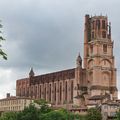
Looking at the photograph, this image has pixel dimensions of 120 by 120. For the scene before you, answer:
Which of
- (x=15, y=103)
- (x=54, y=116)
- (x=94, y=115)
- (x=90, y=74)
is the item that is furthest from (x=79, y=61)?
(x=94, y=115)

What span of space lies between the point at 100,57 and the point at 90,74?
5.02m

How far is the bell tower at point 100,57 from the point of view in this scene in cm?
12525

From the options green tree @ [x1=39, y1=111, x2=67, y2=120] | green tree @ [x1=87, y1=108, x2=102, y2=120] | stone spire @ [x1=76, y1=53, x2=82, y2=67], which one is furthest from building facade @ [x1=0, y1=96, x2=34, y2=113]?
green tree @ [x1=87, y1=108, x2=102, y2=120]

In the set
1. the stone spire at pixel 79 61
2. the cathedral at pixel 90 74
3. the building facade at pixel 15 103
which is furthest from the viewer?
the building facade at pixel 15 103

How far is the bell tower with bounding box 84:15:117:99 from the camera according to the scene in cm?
12525

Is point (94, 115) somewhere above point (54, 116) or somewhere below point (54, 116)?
above

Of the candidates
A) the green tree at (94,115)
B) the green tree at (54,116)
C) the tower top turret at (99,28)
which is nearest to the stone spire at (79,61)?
Result: the tower top turret at (99,28)

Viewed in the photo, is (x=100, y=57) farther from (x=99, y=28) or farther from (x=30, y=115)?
(x=30, y=115)

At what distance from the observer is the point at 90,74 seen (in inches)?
5039

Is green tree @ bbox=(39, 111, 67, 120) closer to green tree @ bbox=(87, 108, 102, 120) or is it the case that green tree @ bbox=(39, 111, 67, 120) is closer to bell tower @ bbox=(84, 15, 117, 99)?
green tree @ bbox=(87, 108, 102, 120)

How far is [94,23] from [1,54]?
11623 cm

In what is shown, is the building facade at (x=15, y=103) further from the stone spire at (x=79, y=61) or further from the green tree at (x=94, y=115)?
the green tree at (x=94, y=115)

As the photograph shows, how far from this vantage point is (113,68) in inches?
5064

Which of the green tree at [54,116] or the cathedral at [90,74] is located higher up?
the cathedral at [90,74]
